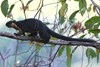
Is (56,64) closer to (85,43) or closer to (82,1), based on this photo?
(82,1)

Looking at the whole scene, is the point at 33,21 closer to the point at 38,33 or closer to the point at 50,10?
the point at 38,33

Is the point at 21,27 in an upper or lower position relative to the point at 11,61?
upper

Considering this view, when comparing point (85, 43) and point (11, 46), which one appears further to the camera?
point (11, 46)

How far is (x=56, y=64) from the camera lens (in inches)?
63.1

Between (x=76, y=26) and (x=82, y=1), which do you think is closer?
(x=82, y=1)

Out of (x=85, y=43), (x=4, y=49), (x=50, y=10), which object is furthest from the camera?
(x=4, y=49)

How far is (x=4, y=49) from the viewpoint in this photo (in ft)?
5.04

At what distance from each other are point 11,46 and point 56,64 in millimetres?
261

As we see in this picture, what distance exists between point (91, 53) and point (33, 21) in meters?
0.28

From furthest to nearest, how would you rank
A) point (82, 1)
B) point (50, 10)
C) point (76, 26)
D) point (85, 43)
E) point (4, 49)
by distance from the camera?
point (4, 49) → point (50, 10) → point (76, 26) → point (82, 1) → point (85, 43)

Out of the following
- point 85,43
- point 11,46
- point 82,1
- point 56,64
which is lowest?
point 56,64

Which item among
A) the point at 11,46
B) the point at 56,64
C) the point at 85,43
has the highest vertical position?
the point at 85,43

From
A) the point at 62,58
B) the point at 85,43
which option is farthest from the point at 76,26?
the point at 62,58

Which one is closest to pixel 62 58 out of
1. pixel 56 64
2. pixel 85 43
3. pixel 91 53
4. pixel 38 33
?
pixel 56 64
